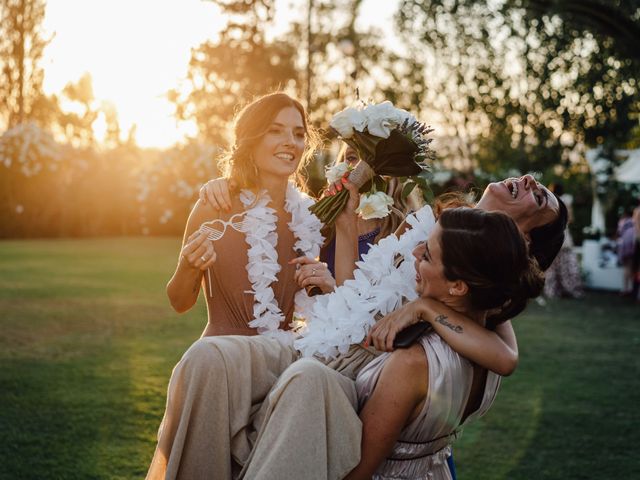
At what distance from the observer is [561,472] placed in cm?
475

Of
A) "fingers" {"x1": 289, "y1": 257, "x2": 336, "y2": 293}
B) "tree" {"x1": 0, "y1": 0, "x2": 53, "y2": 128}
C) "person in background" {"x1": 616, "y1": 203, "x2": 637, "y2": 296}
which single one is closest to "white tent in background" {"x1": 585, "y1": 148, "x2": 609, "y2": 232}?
"person in background" {"x1": 616, "y1": 203, "x2": 637, "y2": 296}

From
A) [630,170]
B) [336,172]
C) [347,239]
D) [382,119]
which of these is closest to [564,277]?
[630,170]

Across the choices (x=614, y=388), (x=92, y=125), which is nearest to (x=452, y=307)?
(x=614, y=388)

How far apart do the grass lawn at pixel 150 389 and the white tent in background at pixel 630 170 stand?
3741 mm

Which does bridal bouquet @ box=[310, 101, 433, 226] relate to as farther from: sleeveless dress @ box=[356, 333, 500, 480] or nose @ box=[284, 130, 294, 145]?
sleeveless dress @ box=[356, 333, 500, 480]

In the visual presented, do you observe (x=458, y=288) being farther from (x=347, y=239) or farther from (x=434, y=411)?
(x=347, y=239)

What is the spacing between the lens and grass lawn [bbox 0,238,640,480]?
4.80 metres

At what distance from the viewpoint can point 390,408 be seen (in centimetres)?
228

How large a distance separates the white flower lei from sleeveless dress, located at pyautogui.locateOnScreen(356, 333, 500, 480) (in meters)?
0.21

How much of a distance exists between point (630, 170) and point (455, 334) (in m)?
14.9

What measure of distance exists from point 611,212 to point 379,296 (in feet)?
50.8

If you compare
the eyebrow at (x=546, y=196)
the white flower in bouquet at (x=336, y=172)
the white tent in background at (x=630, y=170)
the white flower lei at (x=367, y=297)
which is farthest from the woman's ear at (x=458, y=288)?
the white tent in background at (x=630, y=170)

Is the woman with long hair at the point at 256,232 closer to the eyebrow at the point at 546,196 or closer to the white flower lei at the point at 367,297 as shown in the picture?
the white flower lei at the point at 367,297

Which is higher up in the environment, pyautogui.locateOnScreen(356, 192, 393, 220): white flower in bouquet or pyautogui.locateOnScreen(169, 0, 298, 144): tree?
pyautogui.locateOnScreen(169, 0, 298, 144): tree
